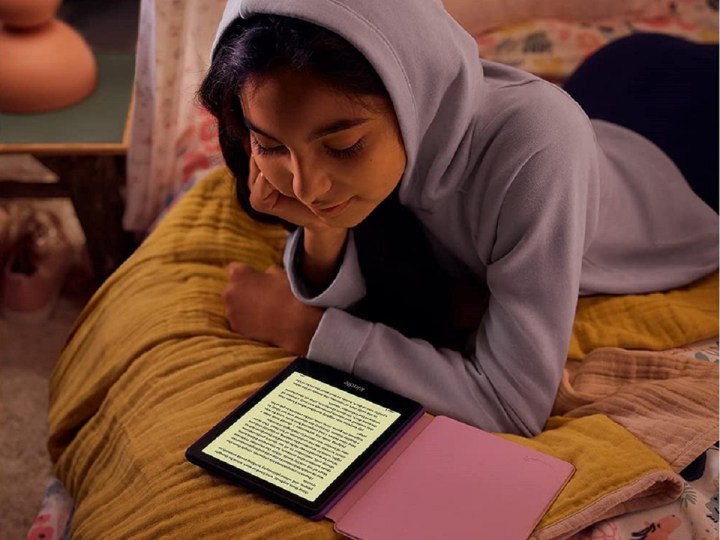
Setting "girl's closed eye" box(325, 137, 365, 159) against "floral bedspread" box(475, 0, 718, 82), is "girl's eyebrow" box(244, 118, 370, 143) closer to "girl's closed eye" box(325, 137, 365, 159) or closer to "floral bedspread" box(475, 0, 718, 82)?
"girl's closed eye" box(325, 137, 365, 159)

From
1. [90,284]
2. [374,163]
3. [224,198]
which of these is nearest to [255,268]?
[224,198]

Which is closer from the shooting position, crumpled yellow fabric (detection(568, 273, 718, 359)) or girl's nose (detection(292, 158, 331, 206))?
girl's nose (detection(292, 158, 331, 206))

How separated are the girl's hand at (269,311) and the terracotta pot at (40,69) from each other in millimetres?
682

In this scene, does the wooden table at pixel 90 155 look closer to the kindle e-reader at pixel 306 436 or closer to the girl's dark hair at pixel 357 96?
the girl's dark hair at pixel 357 96

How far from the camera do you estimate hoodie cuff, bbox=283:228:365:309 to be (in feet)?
3.98

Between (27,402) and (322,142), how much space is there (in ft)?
3.23

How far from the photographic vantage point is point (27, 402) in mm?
1679

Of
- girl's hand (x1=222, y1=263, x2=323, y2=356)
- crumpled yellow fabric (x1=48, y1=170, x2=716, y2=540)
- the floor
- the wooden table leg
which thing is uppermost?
girl's hand (x1=222, y1=263, x2=323, y2=356)

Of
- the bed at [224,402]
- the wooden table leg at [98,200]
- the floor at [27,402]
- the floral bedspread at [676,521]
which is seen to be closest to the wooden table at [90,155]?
the wooden table leg at [98,200]

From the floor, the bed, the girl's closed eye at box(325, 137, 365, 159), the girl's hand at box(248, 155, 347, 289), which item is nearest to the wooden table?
the floor

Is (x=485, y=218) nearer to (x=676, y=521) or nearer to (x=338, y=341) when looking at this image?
(x=338, y=341)

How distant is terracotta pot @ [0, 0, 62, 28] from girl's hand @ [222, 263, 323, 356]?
28.8 inches

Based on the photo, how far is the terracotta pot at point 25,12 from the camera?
1.68m

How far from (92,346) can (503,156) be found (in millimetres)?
664
